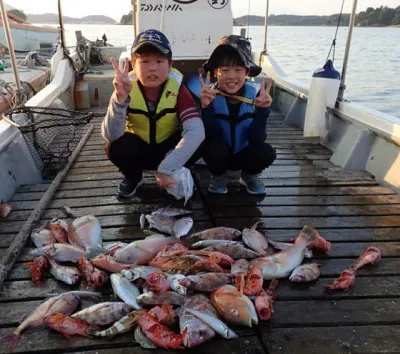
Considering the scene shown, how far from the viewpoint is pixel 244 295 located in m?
2.43

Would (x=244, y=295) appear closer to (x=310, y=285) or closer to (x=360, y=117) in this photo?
(x=310, y=285)

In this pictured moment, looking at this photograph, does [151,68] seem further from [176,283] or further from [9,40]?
[9,40]

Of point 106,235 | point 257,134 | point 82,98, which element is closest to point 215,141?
point 257,134

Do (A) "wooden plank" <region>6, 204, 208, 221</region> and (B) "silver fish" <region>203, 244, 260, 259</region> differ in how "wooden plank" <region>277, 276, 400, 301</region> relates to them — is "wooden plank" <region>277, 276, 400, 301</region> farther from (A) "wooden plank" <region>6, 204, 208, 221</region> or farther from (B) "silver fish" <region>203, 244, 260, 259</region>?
(A) "wooden plank" <region>6, 204, 208, 221</region>

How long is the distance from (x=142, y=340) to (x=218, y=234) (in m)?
1.20

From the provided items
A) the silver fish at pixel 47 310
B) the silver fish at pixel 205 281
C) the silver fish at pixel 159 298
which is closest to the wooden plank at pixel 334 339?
the silver fish at pixel 205 281

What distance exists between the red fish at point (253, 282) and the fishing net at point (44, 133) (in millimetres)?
2674

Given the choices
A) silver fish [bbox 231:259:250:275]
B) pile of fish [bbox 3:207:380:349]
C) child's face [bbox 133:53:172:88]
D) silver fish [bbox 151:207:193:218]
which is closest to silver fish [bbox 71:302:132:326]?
pile of fish [bbox 3:207:380:349]

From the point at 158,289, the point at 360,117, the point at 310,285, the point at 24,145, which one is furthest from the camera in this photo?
the point at 360,117

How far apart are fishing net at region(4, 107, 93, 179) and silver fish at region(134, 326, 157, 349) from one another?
2.70 meters

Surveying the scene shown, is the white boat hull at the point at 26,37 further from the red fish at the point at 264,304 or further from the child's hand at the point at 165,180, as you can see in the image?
the red fish at the point at 264,304

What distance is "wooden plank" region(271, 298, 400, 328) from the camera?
2.36 metres

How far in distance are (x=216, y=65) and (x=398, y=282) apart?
7.66ft

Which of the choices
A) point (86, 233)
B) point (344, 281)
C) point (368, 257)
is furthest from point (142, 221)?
point (368, 257)
